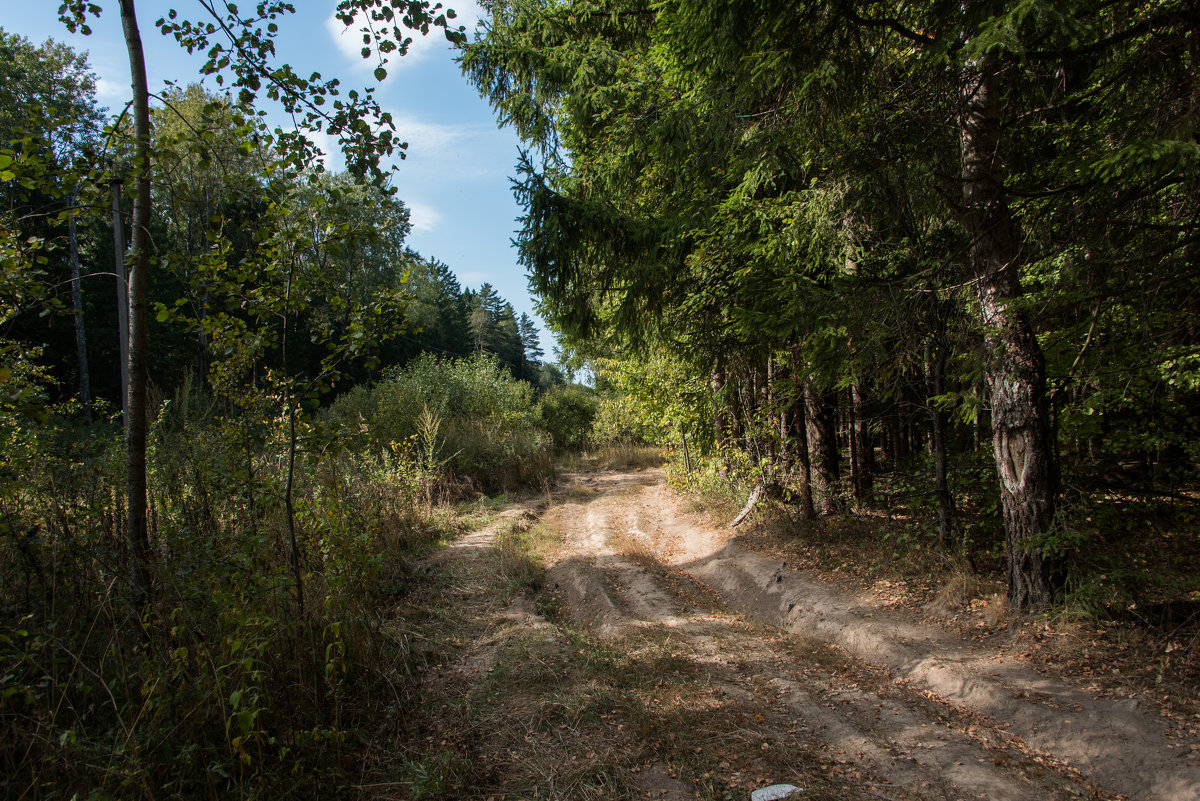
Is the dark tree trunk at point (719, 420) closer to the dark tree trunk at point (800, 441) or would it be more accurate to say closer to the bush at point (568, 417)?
the dark tree trunk at point (800, 441)

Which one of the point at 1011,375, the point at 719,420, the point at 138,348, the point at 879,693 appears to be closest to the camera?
the point at 138,348

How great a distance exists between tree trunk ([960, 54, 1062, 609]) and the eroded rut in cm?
96

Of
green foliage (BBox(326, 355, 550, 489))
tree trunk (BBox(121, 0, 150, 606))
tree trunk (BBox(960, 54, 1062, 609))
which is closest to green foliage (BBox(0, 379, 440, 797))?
tree trunk (BBox(121, 0, 150, 606))

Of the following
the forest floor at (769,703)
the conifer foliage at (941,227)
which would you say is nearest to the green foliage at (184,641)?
the forest floor at (769,703)

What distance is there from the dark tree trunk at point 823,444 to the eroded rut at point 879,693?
1.46 m

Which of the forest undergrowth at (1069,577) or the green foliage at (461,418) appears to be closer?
the forest undergrowth at (1069,577)

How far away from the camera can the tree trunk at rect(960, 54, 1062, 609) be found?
4531 millimetres

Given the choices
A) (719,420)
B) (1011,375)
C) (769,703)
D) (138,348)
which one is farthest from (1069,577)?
(138,348)

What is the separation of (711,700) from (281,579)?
3.06m

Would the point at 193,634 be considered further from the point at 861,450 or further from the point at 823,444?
the point at 861,450

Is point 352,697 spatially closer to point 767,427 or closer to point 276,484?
point 276,484

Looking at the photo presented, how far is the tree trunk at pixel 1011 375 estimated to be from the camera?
14.9ft

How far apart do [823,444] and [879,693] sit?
4361 mm

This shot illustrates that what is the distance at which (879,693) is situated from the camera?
164 inches
